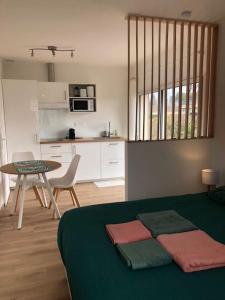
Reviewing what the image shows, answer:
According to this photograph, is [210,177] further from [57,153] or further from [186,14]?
[57,153]

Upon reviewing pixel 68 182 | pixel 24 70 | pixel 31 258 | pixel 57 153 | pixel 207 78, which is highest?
pixel 24 70

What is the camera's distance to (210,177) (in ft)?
9.85

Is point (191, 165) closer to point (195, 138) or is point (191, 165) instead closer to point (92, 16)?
point (195, 138)

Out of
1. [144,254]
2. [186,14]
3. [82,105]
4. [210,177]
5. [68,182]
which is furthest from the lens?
[82,105]

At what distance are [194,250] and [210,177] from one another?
5.71 ft

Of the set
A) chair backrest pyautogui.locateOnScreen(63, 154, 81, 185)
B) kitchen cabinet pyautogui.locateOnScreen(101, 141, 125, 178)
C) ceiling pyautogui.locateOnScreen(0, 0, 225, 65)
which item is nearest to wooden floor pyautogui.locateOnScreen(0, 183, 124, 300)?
chair backrest pyautogui.locateOnScreen(63, 154, 81, 185)

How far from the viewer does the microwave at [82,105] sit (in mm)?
5242


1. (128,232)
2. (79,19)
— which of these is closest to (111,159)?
(79,19)

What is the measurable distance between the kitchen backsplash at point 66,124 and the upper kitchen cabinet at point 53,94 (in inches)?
12.5

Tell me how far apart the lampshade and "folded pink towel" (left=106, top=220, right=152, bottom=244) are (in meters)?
1.52

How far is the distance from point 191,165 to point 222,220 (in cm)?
129

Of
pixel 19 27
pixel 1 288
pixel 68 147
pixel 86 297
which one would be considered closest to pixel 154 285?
pixel 86 297

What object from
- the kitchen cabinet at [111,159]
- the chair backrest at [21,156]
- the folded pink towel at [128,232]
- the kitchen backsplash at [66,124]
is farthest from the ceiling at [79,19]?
the folded pink towel at [128,232]

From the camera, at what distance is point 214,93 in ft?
10.3
